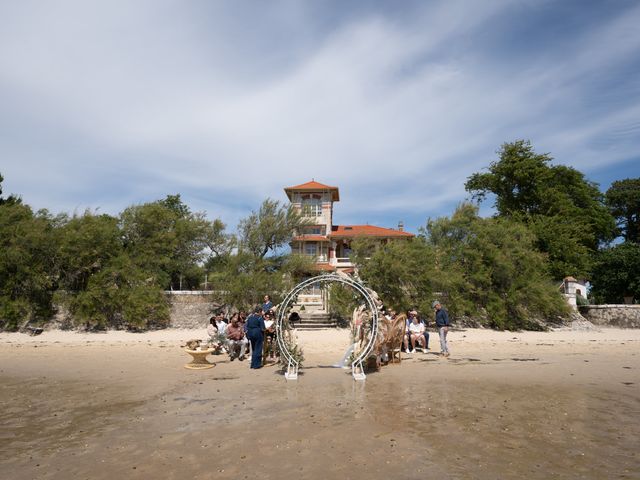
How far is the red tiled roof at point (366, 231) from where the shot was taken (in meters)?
43.9

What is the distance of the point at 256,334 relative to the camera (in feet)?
41.7

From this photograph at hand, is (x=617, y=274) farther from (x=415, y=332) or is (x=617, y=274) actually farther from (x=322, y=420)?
(x=322, y=420)

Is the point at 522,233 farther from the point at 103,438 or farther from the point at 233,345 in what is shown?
the point at 103,438

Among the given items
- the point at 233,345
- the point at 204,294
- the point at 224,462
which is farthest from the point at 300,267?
the point at 224,462

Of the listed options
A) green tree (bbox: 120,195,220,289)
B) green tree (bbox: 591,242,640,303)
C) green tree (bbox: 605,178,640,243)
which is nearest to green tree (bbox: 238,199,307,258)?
green tree (bbox: 120,195,220,289)

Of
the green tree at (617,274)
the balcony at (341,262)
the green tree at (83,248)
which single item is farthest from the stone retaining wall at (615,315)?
the green tree at (83,248)

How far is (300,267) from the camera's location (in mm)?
29438

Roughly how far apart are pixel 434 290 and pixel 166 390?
18.4 meters

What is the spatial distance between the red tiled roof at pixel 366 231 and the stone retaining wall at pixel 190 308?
19340 mm

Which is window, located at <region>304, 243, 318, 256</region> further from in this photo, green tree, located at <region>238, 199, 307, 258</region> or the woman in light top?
the woman in light top

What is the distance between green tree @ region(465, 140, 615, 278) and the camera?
34.5 m

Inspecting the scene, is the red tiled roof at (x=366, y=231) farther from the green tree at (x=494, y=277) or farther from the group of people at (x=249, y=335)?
the group of people at (x=249, y=335)

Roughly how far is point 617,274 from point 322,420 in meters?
39.2

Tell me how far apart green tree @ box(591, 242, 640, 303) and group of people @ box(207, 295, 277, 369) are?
1341 inches
